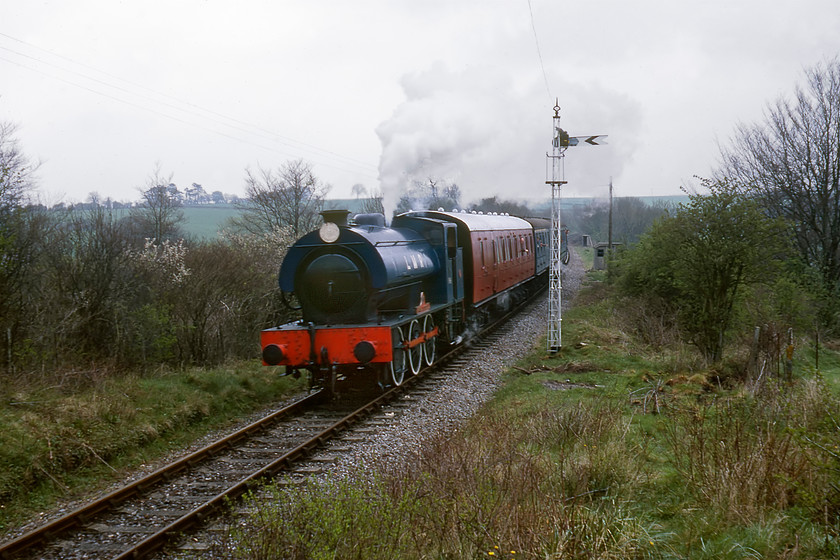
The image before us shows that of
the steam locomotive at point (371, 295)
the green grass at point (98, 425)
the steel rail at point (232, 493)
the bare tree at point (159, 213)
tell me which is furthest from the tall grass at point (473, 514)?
the bare tree at point (159, 213)

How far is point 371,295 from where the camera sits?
963cm

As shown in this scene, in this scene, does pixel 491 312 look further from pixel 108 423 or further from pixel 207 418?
pixel 108 423

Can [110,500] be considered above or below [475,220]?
below

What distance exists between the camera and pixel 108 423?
771cm

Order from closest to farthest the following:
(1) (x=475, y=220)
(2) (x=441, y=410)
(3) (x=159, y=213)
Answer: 1. (2) (x=441, y=410)
2. (1) (x=475, y=220)
3. (3) (x=159, y=213)

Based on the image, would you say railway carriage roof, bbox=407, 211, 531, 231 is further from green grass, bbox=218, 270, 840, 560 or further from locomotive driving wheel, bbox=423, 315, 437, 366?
green grass, bbox=218, 270, 840, 560

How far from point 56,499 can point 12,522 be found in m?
0.59

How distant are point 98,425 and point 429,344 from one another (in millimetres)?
6359

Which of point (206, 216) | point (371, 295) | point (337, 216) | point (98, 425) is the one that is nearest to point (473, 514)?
point (98, 425)

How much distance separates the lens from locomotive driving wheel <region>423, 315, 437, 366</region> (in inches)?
465

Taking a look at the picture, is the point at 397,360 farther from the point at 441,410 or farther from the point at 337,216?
the point at 337,216

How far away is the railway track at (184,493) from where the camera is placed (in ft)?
16.7

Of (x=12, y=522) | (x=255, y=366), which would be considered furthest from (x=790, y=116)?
(x=12, y=522)

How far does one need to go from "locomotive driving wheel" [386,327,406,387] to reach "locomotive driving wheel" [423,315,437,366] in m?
1.16
